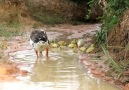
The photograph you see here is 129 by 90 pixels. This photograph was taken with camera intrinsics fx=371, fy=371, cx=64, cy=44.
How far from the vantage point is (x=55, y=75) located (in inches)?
344

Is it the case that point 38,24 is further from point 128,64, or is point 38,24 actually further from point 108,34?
point 128,64

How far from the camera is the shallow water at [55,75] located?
25.6ft

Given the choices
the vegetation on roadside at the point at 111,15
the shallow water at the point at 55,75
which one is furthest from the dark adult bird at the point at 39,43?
the vegetation on roadside at the point at 111,15

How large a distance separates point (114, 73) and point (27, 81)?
1985 millimetres

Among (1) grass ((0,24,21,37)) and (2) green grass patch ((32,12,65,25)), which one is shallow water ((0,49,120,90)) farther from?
(2) green grass patch ((32,12,65,25))

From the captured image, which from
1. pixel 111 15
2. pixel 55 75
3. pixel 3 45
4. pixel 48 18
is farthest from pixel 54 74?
pixel 48 18

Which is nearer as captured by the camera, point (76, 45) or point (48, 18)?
point (76, 45)

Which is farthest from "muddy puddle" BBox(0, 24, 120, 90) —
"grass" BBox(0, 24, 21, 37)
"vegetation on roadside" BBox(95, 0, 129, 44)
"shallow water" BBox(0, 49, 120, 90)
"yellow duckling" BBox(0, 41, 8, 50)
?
"grass" BBox(0, 24, 21, 37)

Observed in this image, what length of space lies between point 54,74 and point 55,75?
0.09 metres

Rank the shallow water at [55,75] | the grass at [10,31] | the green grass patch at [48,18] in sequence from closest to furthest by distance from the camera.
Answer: the shallow water at [55,75]
the grass at [10,31]
the green grass patch at [48,18]

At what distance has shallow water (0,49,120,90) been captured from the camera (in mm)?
7801

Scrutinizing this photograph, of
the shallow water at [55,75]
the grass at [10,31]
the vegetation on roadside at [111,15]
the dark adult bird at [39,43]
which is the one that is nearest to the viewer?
the shallow water at [55,75]

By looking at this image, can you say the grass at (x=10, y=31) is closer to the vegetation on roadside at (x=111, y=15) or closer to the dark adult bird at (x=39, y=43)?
the dark adult bird at (x=39, y=43)

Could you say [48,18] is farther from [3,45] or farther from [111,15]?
[111,15]
